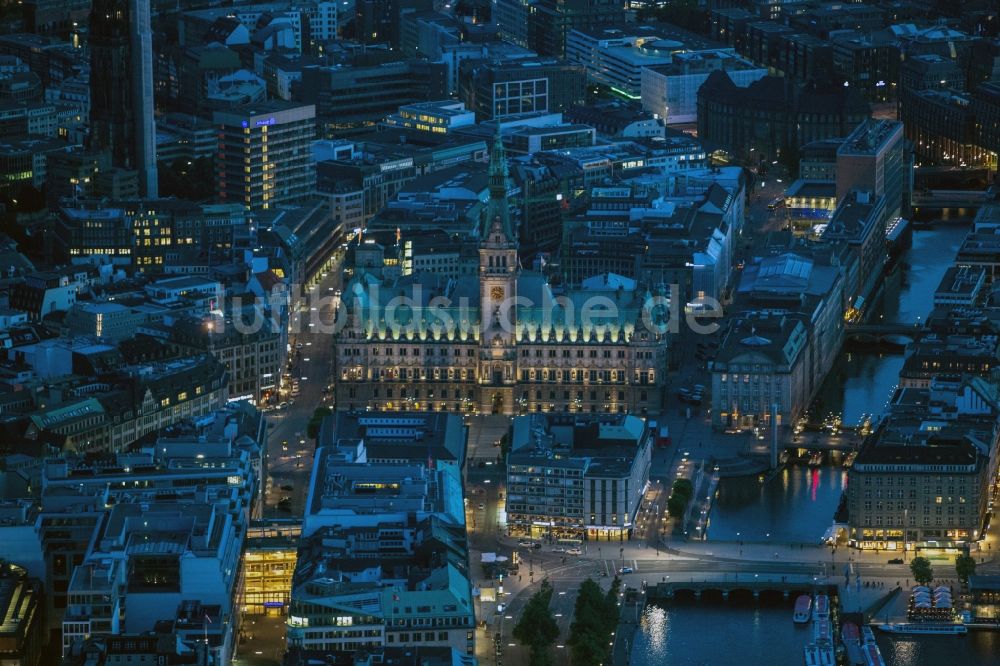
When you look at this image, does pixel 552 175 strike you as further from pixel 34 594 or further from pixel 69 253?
pixel 34 594

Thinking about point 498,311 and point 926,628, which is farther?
point 498,311

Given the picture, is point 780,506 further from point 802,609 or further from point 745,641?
point 745,641

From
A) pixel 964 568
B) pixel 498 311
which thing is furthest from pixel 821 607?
pixel 498 311

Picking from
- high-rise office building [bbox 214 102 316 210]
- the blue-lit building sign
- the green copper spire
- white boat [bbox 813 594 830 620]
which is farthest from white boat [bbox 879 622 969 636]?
the blue-lit building sign

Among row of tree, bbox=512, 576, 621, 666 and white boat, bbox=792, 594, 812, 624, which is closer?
row of tree, bbox=512, 576, 621, 666

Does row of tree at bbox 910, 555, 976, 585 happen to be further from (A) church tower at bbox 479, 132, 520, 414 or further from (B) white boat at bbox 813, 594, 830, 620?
(A) church tower at bbox 479, 132, 520, 414

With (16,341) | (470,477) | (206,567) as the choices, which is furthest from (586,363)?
(206,567)
